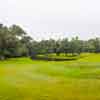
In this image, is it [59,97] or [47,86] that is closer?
[59,97]

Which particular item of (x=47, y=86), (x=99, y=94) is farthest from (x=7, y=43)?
(x=99, y=94)

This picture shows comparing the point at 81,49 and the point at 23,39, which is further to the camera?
the point at 81,49

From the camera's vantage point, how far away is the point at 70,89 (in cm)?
1711

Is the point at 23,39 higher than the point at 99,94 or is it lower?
higher

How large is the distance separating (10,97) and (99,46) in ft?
245

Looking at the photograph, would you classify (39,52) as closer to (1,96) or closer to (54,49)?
(54,49)

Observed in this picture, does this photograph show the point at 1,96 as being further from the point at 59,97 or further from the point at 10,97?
the point at 59,97

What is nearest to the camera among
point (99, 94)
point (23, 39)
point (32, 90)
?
point (99, 94)

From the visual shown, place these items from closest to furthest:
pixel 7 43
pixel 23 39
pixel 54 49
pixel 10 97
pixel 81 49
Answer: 1. pixel 10 97
2. pixel 7 43
3. pixel 23 39
4. pixel 54 49
5. pixel 81 49

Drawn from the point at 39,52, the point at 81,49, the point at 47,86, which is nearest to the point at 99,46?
the point at 81,49

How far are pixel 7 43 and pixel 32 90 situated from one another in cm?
4358

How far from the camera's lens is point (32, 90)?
1647 cm

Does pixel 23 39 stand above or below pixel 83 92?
above

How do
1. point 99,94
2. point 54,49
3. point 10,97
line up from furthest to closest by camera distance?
point 54,49
point 99,94
point 10,97
